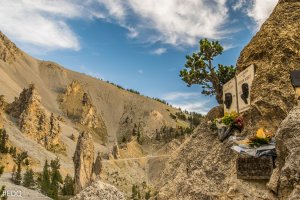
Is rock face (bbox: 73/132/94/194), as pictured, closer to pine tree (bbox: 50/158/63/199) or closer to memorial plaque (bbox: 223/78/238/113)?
pine tree (bbox: 50/158/63/199)

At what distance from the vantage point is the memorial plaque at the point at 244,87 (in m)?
16.0

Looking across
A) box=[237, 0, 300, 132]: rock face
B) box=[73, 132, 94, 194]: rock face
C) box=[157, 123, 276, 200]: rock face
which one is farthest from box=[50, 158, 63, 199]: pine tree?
box=[237, 0, 300, 132]: rock face

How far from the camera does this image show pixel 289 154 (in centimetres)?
889

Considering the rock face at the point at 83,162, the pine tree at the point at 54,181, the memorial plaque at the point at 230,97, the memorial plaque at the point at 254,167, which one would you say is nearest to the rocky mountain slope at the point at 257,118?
the memorial plaque at the point at 254,167

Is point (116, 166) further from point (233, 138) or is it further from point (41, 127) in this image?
point (233, 138)

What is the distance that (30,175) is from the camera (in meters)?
101

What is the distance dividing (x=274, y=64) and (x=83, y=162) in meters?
88.7

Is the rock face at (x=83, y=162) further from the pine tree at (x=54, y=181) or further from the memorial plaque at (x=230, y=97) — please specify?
the memorial plaque at (x=230, y=97)

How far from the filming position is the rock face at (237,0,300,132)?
45.5ft

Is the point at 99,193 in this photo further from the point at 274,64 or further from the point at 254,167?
the point at 274,64

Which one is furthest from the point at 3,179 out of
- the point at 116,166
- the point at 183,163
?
the point at 183,163

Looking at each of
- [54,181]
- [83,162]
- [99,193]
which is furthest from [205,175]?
[54,181]

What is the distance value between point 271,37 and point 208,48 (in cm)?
1874

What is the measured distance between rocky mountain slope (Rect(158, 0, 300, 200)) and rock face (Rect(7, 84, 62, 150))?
474 ft
